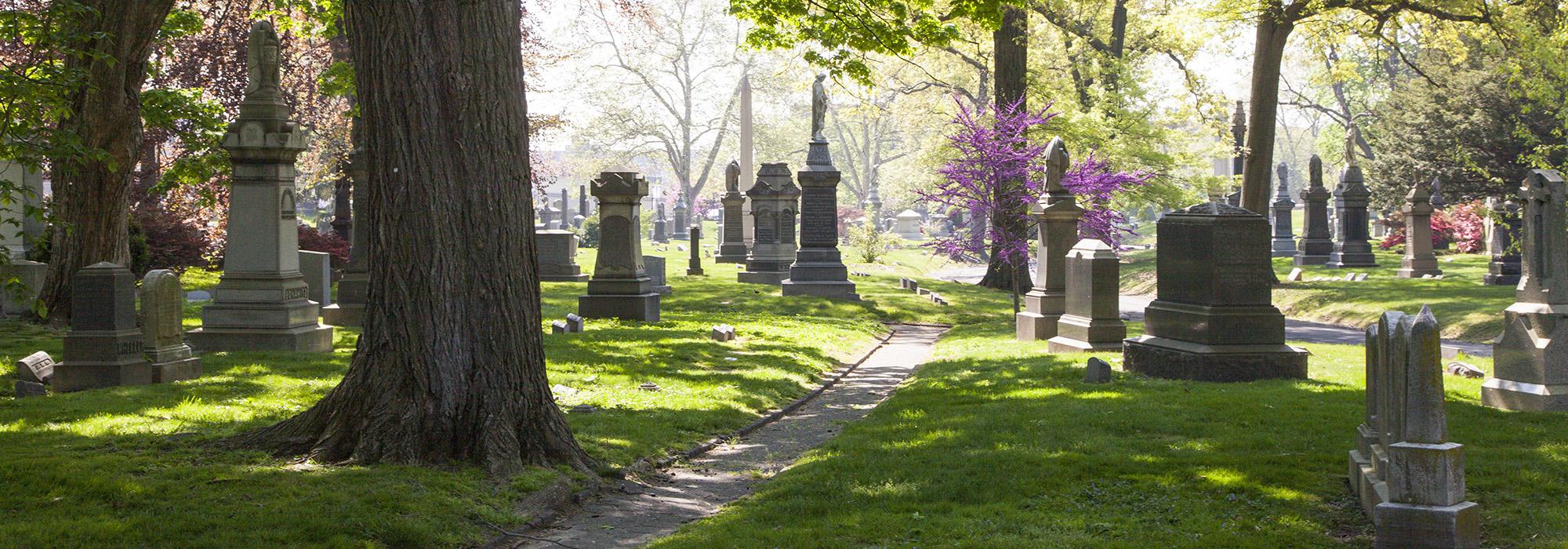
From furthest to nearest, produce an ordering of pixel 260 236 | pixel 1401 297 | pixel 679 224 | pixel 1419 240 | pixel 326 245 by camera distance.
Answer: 1. pixel 679 224
2. pixel 1419 240
3. pixel 326 245
4. pixel 1401 297
5. pixel 260 236

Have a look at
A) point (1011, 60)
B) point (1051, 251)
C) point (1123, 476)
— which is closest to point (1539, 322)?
point (1123, 476)

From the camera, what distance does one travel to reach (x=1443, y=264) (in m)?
30.7

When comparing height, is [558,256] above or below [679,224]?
below

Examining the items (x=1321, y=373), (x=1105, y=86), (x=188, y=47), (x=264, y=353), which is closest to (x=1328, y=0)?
(x=1105, y=86)

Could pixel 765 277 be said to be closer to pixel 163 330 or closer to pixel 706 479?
pixel 163 330

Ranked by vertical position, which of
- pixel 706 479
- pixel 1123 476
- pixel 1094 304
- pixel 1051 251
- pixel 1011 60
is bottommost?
pixel 706 479

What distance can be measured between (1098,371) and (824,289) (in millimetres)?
13903

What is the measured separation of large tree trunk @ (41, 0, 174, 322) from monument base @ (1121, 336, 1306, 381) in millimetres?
12001

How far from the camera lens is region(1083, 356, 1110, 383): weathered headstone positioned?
1122 cm

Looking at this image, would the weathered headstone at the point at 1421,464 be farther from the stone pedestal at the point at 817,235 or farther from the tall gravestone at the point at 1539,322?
the stone pedestal at the point at 817,235

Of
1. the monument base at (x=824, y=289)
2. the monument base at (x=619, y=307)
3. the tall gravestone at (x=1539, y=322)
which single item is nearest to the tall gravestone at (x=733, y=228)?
the monument base at (x=824, y=289)

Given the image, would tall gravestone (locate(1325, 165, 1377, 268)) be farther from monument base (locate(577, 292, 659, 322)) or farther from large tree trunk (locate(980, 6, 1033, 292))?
monument base (locate(577, 292, 659, 322))

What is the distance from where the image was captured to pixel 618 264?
18594 mm

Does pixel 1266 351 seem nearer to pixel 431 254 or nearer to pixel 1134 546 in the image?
pixel 1134 546
